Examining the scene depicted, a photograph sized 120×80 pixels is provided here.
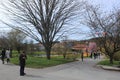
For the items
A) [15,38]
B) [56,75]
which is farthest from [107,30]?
[15,38]

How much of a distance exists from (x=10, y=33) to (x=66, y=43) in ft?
88.2

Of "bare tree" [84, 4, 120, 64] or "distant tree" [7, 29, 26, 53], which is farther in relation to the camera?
"distant tree" [7, 29, 26, 53]

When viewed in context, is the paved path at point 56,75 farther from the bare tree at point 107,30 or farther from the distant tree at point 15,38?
the distant tree at point 15,38

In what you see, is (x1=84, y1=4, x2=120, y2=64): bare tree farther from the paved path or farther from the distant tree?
the distant tree

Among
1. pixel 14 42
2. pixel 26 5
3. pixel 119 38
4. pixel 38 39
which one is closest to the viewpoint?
pixel 119 38

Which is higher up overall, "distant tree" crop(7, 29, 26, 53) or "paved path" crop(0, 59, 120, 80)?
"distant tree" crop(7, 29, 26, 53)

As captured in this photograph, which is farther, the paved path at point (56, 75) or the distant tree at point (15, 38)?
the distant tree at point (15, 38)

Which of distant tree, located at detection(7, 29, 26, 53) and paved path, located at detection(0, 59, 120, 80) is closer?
paved path, located at detection(0, 59, 120, 80)

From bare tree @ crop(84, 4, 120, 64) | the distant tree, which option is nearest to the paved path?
bare tree @ crop(84, 4, 120, 64)

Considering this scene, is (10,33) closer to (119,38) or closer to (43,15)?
(43,15)

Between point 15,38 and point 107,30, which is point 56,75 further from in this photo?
point 15,38

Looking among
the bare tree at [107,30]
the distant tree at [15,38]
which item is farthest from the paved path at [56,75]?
the distant tree at [15,38]

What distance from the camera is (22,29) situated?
39219 mm

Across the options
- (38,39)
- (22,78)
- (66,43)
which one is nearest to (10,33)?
A: (66,43)
